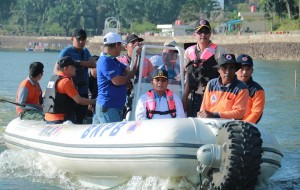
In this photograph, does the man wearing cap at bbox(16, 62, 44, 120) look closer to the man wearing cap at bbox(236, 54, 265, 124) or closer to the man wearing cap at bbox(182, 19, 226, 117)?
the man wearing cap at bbox(182, 19, 226, 117)

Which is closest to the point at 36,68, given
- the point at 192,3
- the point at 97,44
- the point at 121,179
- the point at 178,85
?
the point at 178,85

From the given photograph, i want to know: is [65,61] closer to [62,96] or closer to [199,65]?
[62,96]

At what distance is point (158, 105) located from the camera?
9.36 metres

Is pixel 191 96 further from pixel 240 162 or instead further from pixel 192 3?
pixel 192 3

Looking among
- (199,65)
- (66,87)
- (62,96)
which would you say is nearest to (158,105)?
(199,65)

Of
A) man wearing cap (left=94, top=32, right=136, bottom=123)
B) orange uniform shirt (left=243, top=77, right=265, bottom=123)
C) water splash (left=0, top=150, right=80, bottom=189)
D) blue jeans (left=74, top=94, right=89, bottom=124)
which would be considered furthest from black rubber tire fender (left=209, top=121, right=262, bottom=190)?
blue jeans (left=74, top=94, right=89, bottom=124)

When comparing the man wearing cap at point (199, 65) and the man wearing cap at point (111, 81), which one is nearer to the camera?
the man wearing cap at point (111, 81)

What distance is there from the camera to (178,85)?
10508mm

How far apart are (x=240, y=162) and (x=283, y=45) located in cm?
5694

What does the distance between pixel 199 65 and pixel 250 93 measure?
82 cm

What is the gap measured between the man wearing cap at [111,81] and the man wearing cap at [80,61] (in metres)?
1.36

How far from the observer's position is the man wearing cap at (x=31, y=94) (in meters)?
11.8

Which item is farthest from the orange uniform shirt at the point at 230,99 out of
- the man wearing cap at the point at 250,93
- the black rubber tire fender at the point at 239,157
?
the black rubber tire fender at the point at 239,157

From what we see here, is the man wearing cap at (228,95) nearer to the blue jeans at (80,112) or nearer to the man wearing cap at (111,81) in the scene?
the man wearing cap at (111,81)
